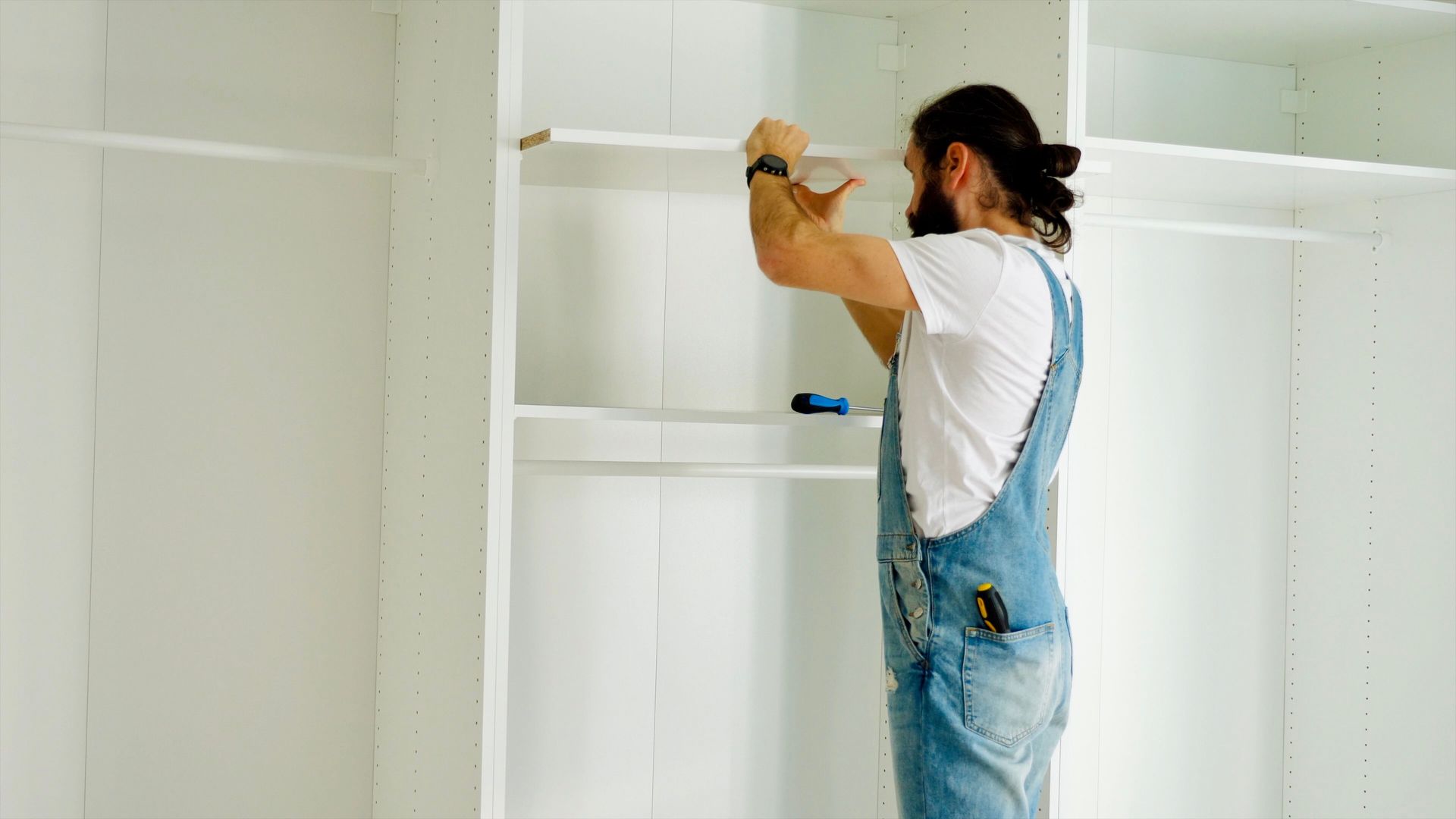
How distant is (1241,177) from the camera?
2346 mm

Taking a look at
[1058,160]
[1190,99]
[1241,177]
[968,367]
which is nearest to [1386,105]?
[1190,99]

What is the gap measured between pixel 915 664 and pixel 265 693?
133 centimetres

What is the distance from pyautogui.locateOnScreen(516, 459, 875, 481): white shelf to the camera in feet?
6.71

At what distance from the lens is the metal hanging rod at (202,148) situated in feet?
5.98

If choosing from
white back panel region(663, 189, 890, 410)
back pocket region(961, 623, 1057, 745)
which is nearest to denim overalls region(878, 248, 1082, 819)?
back pocket region(961, 623, 1057, 745)

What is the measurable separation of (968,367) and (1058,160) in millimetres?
339

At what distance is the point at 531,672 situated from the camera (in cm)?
232

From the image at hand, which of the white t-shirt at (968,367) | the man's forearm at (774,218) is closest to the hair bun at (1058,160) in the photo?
the white t-shirt at (968,367)

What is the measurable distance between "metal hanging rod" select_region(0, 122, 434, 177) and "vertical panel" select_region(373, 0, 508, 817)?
0.23 feet

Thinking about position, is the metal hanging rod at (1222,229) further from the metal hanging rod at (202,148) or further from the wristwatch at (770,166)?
the metal hanging rod at (202,148)

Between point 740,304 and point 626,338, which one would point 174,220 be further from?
point 740,304

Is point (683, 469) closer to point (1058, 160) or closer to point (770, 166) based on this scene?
point (770, 166)

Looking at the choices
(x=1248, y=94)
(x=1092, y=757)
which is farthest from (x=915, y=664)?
(x=1248, y=94)

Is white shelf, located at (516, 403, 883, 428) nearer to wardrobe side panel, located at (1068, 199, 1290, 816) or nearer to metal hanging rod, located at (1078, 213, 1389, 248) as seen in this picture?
metal hanging rod, located at (1078, 213, 1389, 248)
